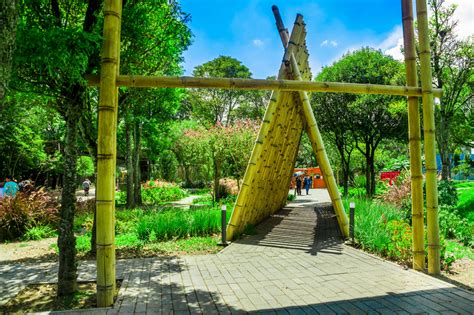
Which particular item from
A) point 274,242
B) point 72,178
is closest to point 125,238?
point 274,242

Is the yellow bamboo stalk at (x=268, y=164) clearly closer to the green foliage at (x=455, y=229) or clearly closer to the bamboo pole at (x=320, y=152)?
the bamboo pole at (x=320, y=152)

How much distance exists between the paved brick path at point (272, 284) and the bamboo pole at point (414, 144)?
1.40ft

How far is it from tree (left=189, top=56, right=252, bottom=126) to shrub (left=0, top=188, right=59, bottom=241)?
24186 mm

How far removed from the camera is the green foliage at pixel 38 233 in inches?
337

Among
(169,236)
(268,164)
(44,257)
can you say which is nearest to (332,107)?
(268,164)

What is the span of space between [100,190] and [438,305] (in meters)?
3.92

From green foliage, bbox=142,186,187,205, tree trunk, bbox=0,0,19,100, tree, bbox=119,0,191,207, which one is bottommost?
green foliage, bbox=142,186,187,205

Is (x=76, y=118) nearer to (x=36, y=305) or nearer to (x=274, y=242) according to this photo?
(x=36, y=305)

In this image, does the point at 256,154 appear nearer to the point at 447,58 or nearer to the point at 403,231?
the point at 403,231

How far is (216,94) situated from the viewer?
34000 mm

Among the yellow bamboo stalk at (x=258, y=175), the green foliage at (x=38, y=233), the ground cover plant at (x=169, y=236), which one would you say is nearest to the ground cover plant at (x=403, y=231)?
the yellow bamboo stalk at (x=258, y=175)

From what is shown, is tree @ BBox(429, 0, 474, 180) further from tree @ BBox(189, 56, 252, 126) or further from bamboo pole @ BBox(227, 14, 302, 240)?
tree @ BBox(189, 56, 252, 126)

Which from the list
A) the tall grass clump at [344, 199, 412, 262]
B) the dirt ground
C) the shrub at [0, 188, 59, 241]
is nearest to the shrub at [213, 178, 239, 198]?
the shrub at [0, 188, 59, 241]

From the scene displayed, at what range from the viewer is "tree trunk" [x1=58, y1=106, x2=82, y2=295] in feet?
13.5
